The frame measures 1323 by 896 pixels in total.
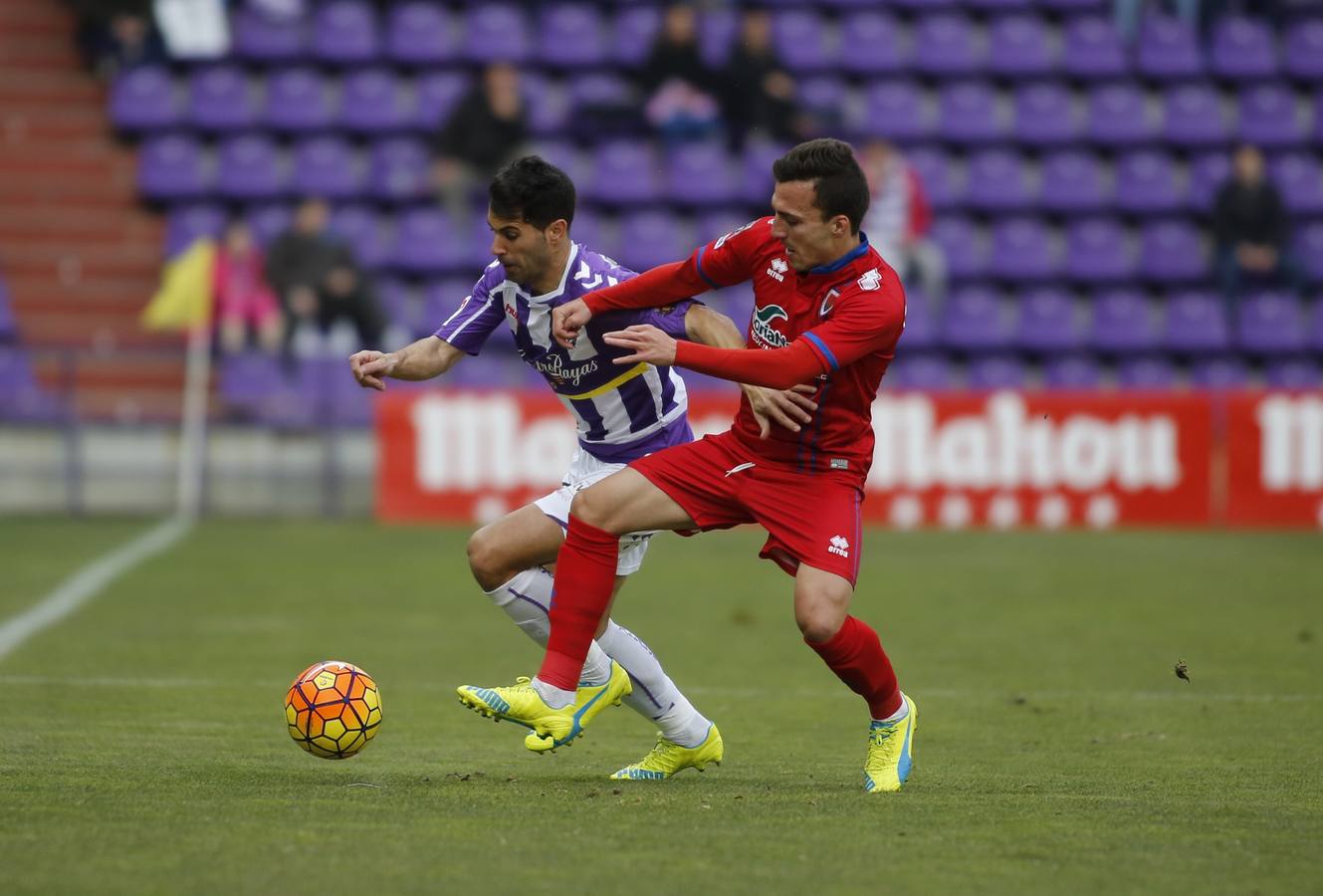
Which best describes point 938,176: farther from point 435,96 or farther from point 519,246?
point 519,246

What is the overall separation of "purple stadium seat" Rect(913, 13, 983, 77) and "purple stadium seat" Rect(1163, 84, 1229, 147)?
84.0 inches

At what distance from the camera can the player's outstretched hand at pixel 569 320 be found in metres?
6.13

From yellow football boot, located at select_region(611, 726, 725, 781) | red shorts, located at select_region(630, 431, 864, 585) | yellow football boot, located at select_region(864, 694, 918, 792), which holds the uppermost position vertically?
red shorts, located at select_region(630, 431, 864, 585)

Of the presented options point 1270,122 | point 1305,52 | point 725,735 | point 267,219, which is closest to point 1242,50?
point 1305,52

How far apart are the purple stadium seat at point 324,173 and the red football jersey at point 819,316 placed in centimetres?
1298

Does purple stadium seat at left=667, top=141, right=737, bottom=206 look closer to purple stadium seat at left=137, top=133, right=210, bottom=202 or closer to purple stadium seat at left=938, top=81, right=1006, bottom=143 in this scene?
purple stadium seat at left=938, top=81, right=1006, bottom=143

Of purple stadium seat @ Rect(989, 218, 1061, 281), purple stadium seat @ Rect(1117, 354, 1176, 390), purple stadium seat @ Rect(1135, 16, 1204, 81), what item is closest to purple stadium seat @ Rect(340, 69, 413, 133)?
purple stadium seat @ Rect(989, 218, 1061, 281)

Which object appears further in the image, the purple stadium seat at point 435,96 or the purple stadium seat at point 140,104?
the purple stadium seat at point 435,96

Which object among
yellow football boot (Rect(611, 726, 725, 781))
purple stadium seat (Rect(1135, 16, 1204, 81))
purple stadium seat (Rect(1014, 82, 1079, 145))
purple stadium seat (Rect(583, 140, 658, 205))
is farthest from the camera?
purple stadium seat (Rect(1135, 16, 1204, 81))

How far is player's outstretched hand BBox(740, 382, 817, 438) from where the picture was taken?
5984 millimetres

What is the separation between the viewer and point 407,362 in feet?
21.2

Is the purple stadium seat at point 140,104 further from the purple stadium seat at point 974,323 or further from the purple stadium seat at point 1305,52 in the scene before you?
the purple stadium seat at point 1305,52

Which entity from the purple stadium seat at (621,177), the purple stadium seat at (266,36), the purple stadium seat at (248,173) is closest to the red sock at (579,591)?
the purple stadium seat at (621,177)

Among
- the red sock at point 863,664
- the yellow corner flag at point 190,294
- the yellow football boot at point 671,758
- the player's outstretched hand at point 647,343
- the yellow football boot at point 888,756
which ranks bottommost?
the yellow football boot at point 671,758
